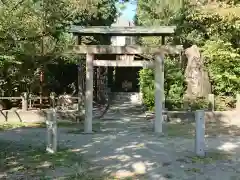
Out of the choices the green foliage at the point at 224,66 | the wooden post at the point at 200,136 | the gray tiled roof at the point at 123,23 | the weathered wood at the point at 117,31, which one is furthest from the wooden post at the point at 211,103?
the gray tiled roof at the point at 123,23

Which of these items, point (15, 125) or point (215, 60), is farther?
point (215, 60)

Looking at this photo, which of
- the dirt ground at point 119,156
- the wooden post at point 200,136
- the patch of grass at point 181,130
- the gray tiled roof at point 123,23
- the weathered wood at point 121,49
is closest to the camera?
the dirt ground at point 119,156

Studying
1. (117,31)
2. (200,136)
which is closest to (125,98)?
(117,31)

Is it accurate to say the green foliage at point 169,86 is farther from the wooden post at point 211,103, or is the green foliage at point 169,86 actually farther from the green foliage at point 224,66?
the green foliage at point 224,66

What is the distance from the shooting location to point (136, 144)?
972 centimetres

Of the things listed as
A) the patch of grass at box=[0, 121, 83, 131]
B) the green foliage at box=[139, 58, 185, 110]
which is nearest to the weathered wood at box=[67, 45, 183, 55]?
the patch of grass at box=[0, 121, 83, 131]

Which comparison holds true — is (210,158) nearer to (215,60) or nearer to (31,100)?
(31,100)

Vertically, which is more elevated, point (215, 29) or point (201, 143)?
point (215, 29)

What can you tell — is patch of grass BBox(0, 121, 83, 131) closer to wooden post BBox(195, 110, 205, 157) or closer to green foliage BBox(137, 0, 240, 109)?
green foliage BBox(137, 0, 240, 109)

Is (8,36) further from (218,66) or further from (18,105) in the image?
(218,66)

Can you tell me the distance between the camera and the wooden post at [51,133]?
8711 mm

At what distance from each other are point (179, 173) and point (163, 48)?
5.89 m

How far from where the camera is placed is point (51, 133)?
8836mm

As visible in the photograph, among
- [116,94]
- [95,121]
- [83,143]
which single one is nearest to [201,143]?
[83,143]
